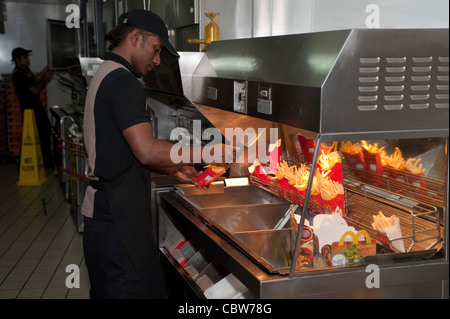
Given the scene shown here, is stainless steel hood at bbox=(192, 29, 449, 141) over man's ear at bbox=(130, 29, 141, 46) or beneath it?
beneath

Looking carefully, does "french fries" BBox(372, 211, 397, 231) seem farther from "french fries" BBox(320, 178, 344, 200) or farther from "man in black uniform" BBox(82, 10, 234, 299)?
"man in black uniform" BBox(82, 10, 234, 299)

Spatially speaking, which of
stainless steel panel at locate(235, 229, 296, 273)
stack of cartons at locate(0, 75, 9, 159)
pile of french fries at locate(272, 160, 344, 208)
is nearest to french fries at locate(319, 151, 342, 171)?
pile of french fries at locate(272, 160, 344, 208)

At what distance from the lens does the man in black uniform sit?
2.46 meters

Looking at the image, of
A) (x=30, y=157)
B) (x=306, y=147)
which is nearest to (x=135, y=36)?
(x=306, y=147)

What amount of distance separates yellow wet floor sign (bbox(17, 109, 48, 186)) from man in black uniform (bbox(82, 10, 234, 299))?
578cm

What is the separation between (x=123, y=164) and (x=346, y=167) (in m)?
1.07

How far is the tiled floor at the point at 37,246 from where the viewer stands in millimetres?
4223

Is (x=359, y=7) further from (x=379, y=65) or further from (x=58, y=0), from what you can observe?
(x=58, y=0)

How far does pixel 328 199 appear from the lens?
2406 mm

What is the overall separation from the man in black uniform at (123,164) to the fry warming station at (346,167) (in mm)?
275

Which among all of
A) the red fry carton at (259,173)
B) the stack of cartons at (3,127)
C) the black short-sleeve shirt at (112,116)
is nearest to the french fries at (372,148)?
the red fry carton at (259,173)

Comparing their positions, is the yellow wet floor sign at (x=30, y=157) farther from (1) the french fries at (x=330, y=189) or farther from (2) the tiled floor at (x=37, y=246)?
(1) the french fries at (x=330, y=189)
